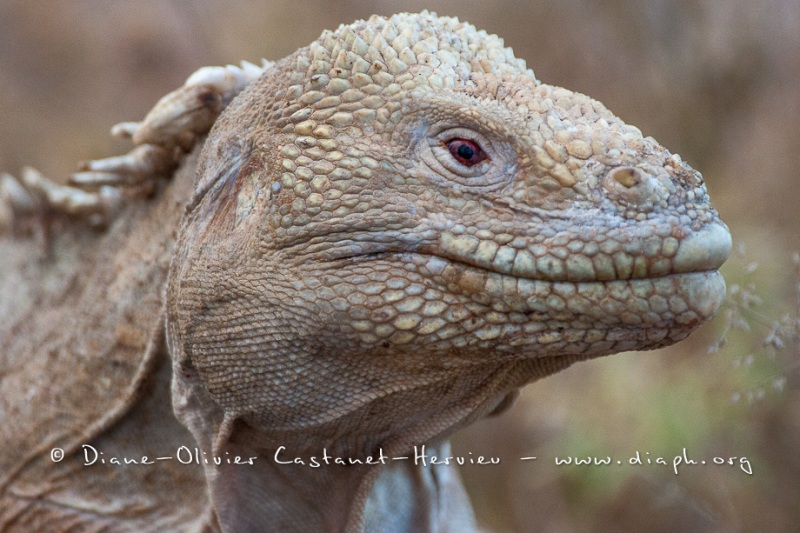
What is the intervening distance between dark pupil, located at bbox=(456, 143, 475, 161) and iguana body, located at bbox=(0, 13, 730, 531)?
13mm

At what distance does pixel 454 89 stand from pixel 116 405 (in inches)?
76.9

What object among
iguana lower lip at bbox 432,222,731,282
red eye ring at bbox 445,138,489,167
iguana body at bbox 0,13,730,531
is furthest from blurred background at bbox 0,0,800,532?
red eye ring at bbox 445,138,489,167

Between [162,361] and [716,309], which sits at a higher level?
[162,361]

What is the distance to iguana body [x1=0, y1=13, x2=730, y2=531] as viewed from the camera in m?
2.50

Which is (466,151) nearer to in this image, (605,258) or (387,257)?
(387,257)

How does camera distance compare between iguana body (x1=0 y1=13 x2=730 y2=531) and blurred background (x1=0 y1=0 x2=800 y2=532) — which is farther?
blurred background (x1=0 y1=0 x2=800 y2=532)

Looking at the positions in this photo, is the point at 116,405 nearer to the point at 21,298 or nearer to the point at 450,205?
the point at 21,298

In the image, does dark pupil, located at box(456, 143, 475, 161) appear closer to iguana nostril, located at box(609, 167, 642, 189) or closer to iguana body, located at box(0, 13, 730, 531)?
iguana body, located at box(0, 13, 730, 531)

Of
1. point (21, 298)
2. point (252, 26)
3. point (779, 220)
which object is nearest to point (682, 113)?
point (779, 220)

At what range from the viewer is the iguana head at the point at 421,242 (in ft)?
8.15

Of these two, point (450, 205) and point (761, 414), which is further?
point (761, 414)

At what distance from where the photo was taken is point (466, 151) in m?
2.67

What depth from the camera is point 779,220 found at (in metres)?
9.20

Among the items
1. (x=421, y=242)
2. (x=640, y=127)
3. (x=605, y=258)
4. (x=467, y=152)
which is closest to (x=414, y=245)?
(x=421, y=242)
